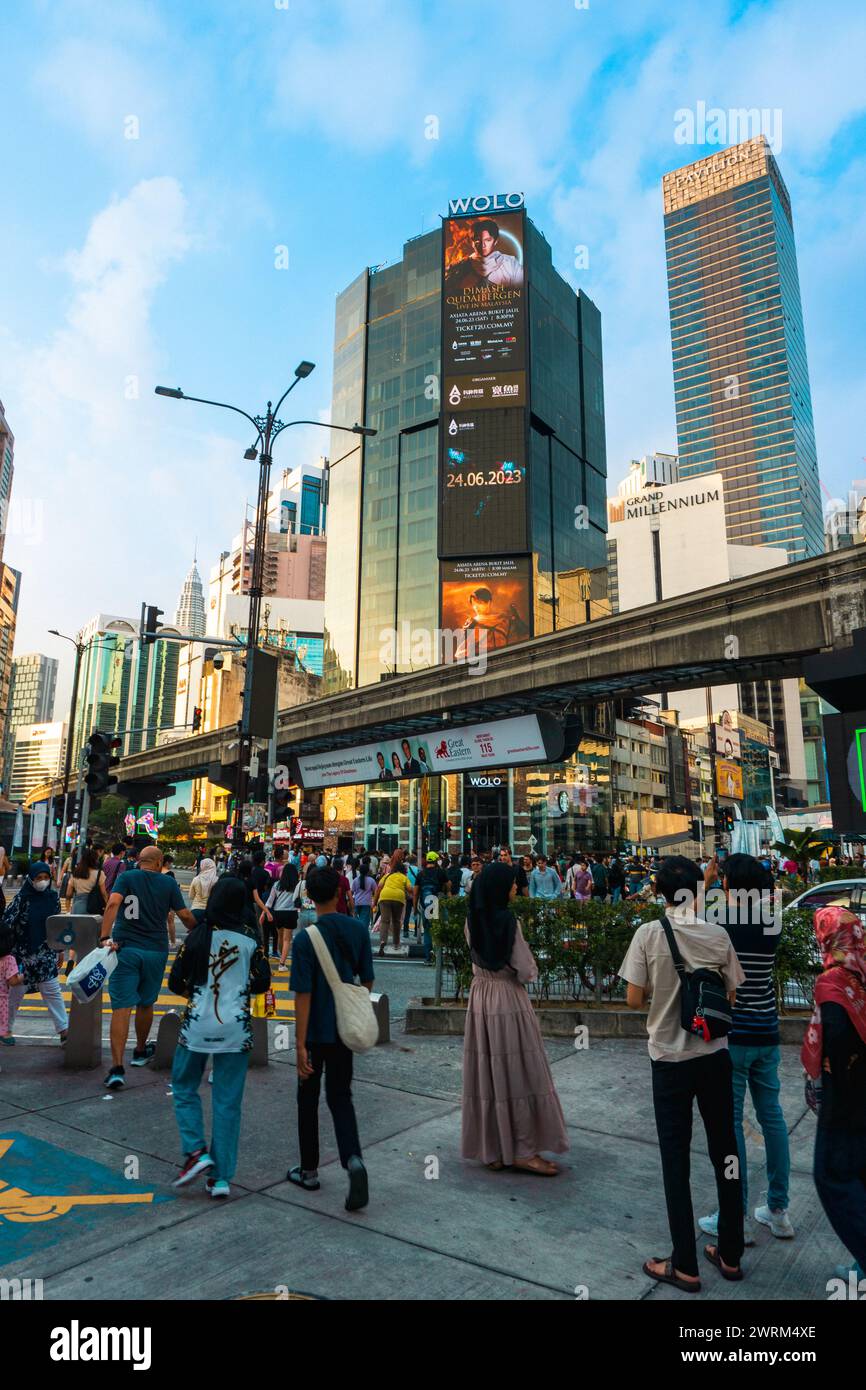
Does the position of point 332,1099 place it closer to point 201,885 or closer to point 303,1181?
point 303,1181

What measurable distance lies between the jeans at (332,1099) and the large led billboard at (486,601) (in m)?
73.1

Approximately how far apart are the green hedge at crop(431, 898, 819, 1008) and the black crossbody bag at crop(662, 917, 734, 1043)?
5187 mm

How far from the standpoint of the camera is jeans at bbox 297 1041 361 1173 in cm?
452

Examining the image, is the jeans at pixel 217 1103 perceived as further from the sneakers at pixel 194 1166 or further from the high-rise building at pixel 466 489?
the high-rise building at pixel 466 489

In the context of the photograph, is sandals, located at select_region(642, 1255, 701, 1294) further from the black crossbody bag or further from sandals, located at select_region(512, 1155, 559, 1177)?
sandals, located at select_region(512, 1155, 559, 1177)

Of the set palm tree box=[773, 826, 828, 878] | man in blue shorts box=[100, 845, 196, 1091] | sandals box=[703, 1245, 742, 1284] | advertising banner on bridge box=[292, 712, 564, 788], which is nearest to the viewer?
sandals box=[703, 1245, 742, 1284]

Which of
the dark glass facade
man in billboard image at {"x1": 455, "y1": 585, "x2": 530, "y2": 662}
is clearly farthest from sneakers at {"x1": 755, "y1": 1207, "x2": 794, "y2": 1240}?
the dark glass facade

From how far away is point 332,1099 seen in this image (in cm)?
459

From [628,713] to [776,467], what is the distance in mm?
139831

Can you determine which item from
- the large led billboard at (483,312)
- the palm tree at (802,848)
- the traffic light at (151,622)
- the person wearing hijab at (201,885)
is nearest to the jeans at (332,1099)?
the person wearing hijab at (201,885)

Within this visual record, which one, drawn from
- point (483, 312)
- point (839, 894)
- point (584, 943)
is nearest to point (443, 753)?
point (839, 894)

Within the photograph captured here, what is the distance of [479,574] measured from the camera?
80.7m
